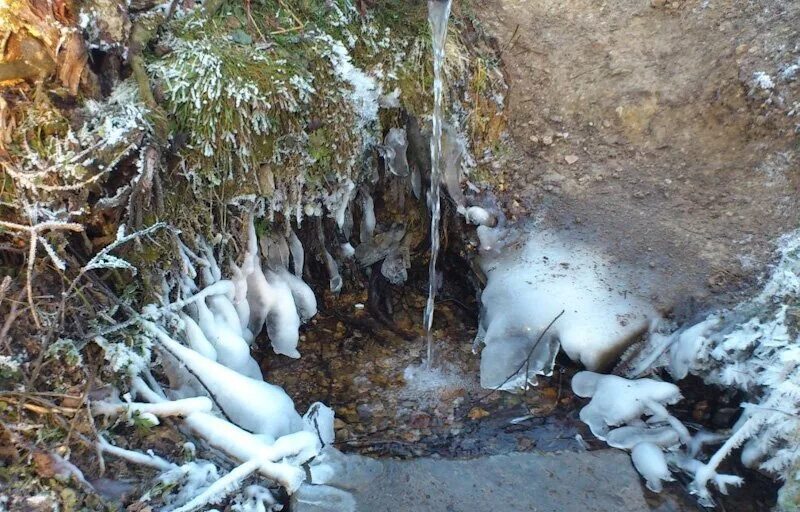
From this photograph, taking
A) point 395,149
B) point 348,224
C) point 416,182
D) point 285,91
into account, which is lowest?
point 348,224

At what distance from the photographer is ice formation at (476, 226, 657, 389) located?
2.97 m

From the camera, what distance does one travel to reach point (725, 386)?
2635 millimetres

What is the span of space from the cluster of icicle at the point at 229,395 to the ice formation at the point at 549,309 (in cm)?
100

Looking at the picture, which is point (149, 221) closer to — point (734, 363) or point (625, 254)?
point (625, 254)

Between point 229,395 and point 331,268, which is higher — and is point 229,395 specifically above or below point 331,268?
below

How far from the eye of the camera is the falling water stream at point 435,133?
3.21 meters

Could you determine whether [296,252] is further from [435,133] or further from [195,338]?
[435,133]

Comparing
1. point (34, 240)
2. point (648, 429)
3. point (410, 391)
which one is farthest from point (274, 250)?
point (648, 429)

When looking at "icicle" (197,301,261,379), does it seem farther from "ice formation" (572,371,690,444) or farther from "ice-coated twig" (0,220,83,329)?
"ice formation" (572,371,690,444)

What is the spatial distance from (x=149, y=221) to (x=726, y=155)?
9.86ft

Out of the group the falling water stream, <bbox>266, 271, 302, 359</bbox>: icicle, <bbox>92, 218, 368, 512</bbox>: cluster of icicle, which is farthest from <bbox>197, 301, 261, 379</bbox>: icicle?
the falling water stream

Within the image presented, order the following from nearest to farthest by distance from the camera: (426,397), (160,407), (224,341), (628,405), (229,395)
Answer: (160,407), (229,395), (628,405), (224,341), (426,397)

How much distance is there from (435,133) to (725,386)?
1.90 m

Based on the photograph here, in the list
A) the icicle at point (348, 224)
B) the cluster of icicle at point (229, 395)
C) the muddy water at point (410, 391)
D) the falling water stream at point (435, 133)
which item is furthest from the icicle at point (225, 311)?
the falling water stream at point (435, 133)
